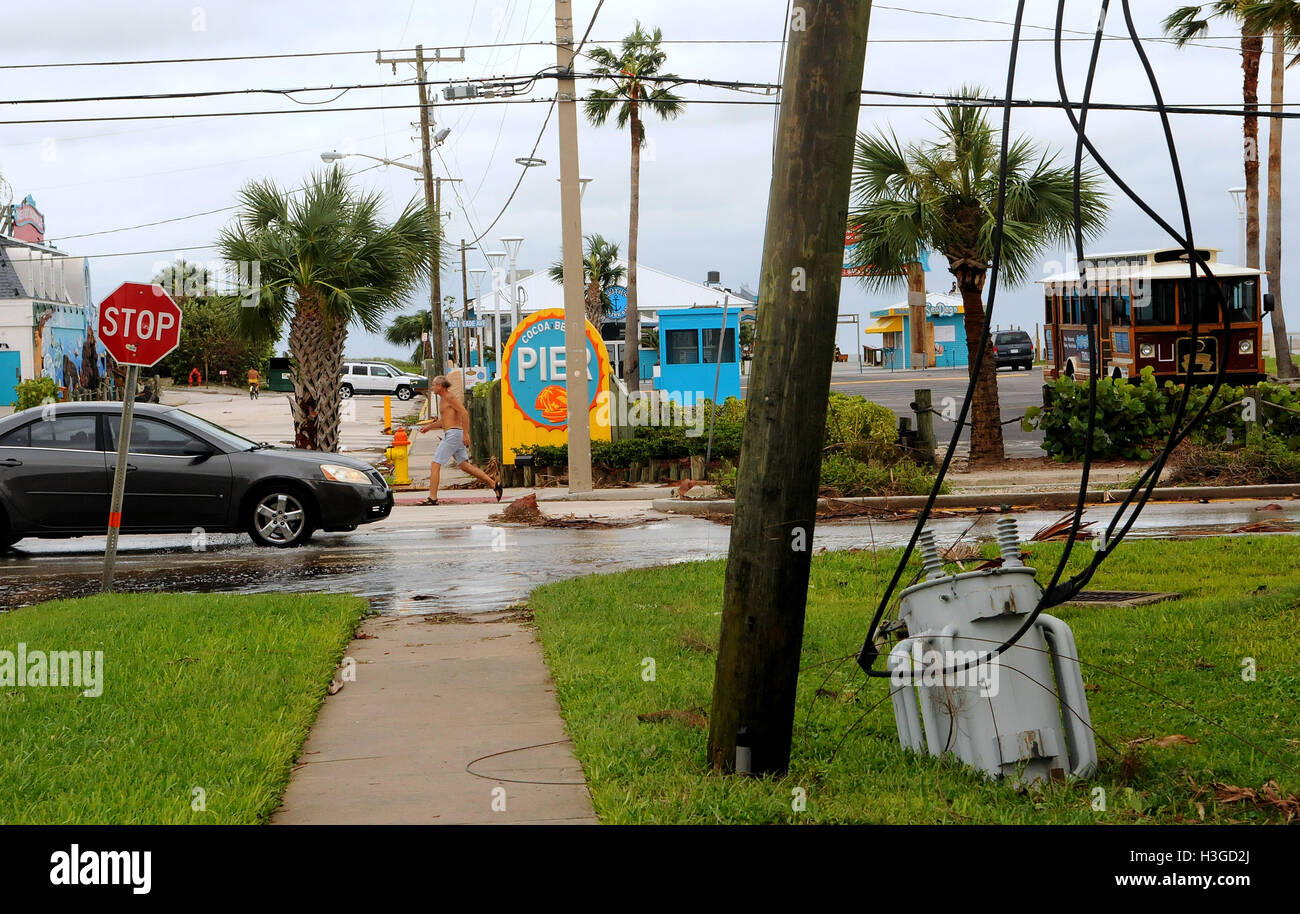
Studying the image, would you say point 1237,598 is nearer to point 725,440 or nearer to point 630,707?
point 630,707

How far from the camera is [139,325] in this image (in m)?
10.6

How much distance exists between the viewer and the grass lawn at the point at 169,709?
16.0ft

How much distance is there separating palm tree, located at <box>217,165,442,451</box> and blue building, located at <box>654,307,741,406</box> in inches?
434

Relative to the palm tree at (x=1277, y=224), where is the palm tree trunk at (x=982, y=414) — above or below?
below

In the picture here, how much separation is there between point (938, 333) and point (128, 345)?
63.9 metres

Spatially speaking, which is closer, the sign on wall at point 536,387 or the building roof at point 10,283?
the sign on wall at point 536,387

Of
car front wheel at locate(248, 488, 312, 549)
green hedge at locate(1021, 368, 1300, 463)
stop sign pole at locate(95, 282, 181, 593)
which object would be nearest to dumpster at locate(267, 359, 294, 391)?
green hedge at locate(1021, 368, 1300, 463)

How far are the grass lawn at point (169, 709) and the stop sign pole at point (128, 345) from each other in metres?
0.87

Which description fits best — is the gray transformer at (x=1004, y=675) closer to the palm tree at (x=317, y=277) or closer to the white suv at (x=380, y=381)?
the palm tree at (x=317, y=277)

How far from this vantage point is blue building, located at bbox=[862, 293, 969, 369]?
69.2m

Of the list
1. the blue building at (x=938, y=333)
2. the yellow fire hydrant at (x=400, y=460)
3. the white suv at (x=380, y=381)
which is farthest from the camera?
the blue building at (x=938, y=333)

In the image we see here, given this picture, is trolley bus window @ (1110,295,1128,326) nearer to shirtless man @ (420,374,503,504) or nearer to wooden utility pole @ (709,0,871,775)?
shirtless man @ (420,374,503,504)

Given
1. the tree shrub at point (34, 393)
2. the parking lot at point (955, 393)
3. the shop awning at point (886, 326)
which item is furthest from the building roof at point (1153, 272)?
the shop awning at point (886, 326)
